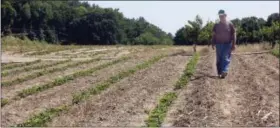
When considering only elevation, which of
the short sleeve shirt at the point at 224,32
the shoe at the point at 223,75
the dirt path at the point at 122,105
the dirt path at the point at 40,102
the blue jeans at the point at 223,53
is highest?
the short sleeve shirt at the point at 224,32

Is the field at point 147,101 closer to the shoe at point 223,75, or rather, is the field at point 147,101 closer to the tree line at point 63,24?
the shoe at point 223,75

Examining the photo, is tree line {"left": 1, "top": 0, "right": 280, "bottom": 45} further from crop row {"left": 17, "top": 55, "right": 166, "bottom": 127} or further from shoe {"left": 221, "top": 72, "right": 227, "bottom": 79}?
shoe {"left": 221, "top": 72, "right": 227, "bottom": 79}

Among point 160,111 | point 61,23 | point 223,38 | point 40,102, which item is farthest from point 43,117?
point 61,23

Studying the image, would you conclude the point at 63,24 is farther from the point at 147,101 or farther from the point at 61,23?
the point at 147,101

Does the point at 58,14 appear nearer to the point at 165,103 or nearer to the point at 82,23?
the point at 82,23

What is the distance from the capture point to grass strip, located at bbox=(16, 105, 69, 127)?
8.45m

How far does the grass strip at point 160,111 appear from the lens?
8.12 meters

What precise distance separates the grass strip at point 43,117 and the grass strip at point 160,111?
160 cm

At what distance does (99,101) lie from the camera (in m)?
10.5

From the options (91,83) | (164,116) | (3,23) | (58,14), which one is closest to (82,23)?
(58,14)

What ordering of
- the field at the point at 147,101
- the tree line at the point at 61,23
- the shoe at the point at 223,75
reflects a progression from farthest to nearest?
the tree line at the point at 61,23, the shoe at the point at 223,75, the field at the point at 147,101

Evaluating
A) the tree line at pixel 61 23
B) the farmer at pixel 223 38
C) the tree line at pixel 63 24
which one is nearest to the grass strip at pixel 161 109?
the farmer at pixel 223 38

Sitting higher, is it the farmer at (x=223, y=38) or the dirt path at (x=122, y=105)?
the farmer at (x=223, y=38)

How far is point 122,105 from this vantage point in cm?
983
